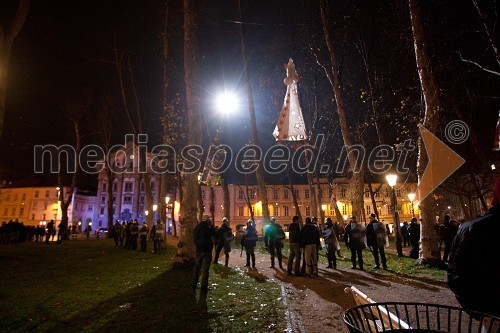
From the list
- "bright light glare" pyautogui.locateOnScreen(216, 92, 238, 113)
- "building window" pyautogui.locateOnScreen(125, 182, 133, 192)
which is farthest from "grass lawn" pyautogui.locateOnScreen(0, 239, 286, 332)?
"building window" pyautogui.locateOnScreen(125, 182, 133, 192)

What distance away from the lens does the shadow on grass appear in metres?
5.57

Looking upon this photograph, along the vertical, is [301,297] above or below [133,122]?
below

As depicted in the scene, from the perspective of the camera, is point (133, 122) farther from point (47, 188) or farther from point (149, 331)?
point (47, 188)

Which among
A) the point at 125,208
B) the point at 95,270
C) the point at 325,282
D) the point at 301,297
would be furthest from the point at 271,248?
the point at 125,208

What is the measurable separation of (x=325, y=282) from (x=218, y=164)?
18572mm

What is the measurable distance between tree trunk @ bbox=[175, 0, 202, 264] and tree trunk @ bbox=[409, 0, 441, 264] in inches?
348

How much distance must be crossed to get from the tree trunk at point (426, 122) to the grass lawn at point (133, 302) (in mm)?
6682

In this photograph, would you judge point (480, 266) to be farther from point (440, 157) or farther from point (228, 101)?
point (440, 157)

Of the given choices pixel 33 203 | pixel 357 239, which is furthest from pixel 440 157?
pixel 33 203

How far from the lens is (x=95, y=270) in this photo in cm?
1218

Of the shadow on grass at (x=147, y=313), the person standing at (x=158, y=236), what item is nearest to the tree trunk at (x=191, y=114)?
the shadow on grass at (x=147, y=313)

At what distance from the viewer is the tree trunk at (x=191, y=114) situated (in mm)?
12664

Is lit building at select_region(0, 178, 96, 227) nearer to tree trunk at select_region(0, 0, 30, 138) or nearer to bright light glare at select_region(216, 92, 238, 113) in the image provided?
bright light glare at select_region(216, 92, 238, 113)

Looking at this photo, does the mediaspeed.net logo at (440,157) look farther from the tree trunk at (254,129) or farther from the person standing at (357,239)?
the tree trunk at (254,129)
